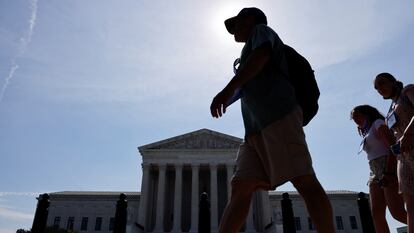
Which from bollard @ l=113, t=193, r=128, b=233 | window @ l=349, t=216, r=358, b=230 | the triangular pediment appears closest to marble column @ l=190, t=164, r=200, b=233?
the triangular pediment

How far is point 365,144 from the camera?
5.53 metres

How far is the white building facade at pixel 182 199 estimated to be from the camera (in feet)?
152

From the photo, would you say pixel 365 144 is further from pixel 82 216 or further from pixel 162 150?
pixel 82 216

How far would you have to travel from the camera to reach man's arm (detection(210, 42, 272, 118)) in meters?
3.31

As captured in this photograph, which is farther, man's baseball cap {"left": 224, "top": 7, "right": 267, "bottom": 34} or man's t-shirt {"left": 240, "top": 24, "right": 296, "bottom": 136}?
man's baseball cap {"left": 224, "top": 7, "right": 267, "bottom": 34}

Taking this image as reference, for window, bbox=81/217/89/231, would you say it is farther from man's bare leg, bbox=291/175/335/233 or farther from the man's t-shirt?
man's bare leg, bbox=291/175/335/233

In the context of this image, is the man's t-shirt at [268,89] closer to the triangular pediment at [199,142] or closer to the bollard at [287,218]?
the bollard at [287,218]

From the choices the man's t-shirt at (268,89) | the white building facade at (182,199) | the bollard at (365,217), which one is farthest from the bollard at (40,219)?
the white building facade at (182,199)

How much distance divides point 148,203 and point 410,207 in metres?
47.0

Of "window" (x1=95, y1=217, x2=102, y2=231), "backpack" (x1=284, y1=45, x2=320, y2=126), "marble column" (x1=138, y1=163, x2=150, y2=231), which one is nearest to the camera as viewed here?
"backpack" (x1=284, y1=45, x2=320, y2=126)

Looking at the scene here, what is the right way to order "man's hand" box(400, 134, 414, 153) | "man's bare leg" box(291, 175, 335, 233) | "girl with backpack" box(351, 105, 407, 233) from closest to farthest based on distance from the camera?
1. "man's bare leg" box(291, 175, 335, 233)
2. "man's hand" box(400, 134, 414, 153)
3. "girl with backpack" box(351, 105, 407, 233)

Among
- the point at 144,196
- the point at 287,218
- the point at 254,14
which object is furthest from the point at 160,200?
the point at 254,14

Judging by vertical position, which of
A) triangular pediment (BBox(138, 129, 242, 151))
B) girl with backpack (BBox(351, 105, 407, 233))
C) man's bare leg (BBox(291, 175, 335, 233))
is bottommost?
man's bare leg (BBox(291, 175, 335, 233))

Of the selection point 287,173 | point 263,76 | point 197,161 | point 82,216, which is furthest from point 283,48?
point 82,216
